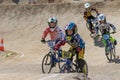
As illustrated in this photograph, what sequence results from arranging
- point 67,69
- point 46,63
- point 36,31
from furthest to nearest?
1. point 36,31
2. point 46,63
3. point 67,69

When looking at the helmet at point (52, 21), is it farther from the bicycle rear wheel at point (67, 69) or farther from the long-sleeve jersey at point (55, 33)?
the bicycle rear wheel at point (67, 69)

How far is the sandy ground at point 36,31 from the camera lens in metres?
18.6

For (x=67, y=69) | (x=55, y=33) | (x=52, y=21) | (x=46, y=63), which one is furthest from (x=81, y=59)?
(x=55, y=33)

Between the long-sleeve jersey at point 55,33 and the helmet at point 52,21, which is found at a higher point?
the helmet at point 52,21

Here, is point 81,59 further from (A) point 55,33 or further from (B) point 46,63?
(A) point 55,33

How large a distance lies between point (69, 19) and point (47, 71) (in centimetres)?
1235

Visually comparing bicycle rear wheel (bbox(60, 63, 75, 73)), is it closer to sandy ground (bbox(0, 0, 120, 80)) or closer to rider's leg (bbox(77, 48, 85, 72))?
rider's leg (bbox(77, 48, 85, 72))

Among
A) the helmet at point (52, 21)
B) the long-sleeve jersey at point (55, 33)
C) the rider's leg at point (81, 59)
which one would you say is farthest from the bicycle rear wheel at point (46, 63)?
the rider's leg at point (81, 59)

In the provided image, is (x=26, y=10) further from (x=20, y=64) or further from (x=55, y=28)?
(x=55, y=28)

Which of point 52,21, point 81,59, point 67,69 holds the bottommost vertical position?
point 67,69

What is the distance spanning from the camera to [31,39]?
83.1ft

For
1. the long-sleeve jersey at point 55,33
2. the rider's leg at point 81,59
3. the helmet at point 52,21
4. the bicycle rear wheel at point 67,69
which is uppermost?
the helmet at point 52,21

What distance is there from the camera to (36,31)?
87.9 feet

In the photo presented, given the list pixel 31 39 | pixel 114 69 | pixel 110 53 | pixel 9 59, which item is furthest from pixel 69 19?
pixel 114 69
